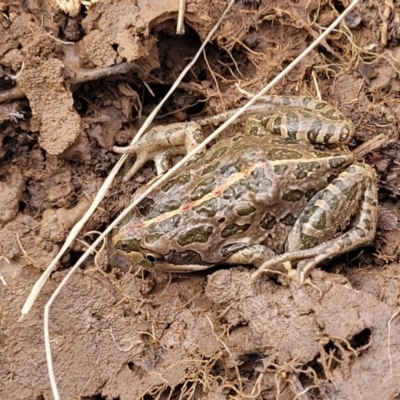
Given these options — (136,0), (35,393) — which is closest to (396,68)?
(136,0)

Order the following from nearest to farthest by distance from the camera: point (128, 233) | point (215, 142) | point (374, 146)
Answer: point (128, 233) < point (374, 146) < point (215, 142)

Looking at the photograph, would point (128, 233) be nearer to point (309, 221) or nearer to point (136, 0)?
point (309, 221)

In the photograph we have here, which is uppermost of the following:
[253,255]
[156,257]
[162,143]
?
[162,143]

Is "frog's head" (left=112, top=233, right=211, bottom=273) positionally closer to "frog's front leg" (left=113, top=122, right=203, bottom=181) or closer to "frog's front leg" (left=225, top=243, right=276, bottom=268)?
"frog's front leg" (left=225, top=243, right=276, bottom=268)

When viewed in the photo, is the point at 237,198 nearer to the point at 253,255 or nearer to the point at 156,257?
the point at 253,255

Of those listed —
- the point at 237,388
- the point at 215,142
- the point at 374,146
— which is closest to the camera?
the point at 237,388

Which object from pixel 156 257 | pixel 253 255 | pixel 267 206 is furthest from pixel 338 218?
pixel 156 257

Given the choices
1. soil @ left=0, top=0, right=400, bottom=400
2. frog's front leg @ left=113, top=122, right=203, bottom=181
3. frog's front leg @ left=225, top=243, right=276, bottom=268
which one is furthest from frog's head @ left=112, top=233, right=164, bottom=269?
frog's front leg @ left=113, top=122, right=203, bottom=181
